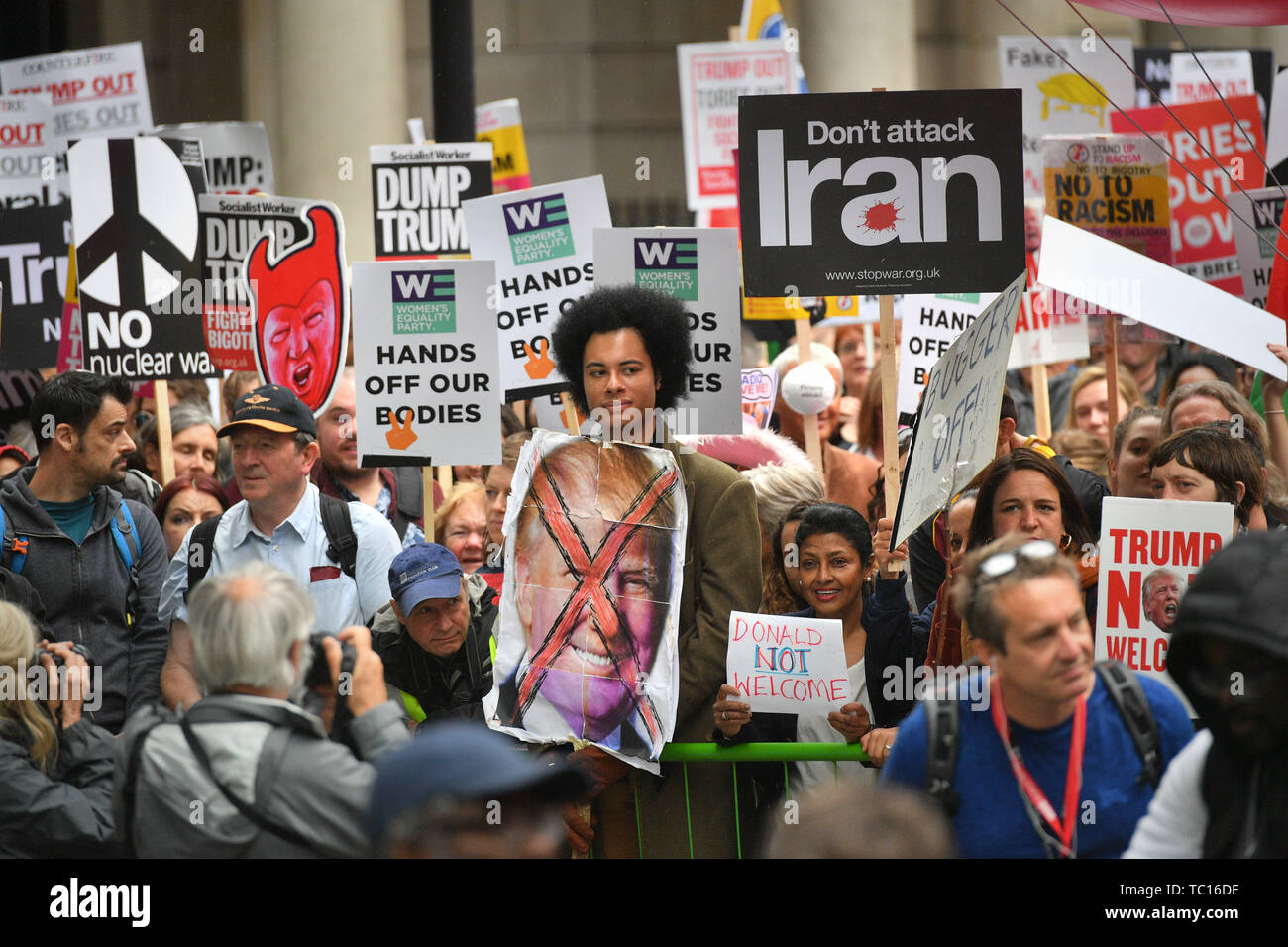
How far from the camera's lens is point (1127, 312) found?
17.9 feet

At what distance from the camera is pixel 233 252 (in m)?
7.44

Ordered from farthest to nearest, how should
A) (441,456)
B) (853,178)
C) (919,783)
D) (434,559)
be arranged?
(441,456) → (853,178) → (434,559) → (919,783)

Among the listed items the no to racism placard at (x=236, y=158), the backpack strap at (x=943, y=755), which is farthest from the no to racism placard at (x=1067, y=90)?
the backpack strap at (x=943, y=755)

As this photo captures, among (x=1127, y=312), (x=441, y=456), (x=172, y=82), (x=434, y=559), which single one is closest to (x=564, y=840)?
(x=434, y=559)

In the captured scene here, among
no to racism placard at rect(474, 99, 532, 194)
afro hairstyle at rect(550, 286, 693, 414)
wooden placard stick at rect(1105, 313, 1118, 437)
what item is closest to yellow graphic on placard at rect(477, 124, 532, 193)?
no to racism placard at rect(474, 99, 532, 194)

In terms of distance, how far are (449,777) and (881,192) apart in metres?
3.34

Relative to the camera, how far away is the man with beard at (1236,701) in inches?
108

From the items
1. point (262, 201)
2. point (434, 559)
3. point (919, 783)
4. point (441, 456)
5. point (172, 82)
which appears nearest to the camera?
point (919, 783)

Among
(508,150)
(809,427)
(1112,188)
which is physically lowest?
(809,427)

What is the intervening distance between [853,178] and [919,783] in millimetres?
2599

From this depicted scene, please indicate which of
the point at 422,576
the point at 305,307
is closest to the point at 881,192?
the point at 422,576

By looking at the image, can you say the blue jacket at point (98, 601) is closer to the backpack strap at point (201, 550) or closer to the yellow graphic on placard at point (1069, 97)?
the backpack strap at point (201, 550)

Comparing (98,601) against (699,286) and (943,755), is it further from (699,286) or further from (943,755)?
(943,755)
